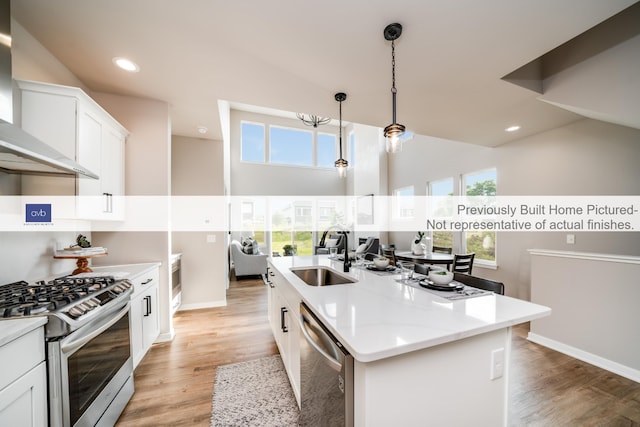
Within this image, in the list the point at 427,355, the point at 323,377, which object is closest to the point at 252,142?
the point at 323,377

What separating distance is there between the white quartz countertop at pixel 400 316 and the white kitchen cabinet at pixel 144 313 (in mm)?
1508

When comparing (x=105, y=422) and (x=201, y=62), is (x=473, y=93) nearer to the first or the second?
(x=201, y=62)

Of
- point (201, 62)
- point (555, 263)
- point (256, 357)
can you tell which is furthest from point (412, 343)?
point (555, 263)

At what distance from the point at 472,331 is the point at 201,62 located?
2.57 meters

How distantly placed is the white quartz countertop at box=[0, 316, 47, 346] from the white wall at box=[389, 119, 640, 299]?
4.81 meters

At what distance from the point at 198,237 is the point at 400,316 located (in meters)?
3.50

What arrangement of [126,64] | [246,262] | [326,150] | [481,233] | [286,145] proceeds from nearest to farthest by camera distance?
[126,64]
[481,233]
[246,262]
[286,145]
[326,150]

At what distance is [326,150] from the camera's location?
8.71 metres

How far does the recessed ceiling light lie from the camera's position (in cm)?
198

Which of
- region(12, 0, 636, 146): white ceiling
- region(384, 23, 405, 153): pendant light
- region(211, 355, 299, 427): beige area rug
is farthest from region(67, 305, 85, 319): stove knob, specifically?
region(384, 23, 405, 153): pendant light

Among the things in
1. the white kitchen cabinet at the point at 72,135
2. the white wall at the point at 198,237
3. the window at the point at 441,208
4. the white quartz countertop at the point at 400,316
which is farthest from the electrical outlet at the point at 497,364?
the window at the point at 441,208

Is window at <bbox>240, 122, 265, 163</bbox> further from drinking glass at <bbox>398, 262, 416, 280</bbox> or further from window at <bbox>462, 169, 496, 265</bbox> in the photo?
drinking glass at <bbox>398, 262, 416, 280</bbox>

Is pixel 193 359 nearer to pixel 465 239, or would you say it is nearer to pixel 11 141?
pixel 11 141

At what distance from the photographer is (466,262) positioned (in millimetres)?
3447
